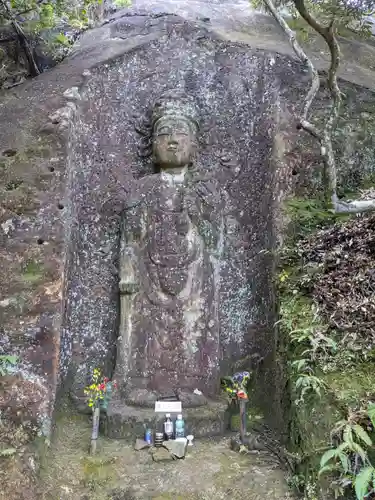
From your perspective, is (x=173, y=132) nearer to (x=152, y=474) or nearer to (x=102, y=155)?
(x=102, y=155)

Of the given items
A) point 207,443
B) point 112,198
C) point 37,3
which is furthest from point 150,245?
point 37,3

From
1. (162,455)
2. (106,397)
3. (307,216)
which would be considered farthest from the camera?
(307,216)

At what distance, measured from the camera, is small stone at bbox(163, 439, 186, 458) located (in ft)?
15.9

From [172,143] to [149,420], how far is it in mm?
3263

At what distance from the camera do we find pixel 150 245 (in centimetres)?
610

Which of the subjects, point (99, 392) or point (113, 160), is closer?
point (99, 392)

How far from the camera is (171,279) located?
233 inches

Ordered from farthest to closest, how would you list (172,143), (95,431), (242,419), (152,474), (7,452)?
(172,143)
(242,419)
(95,431)
(152,474)
(7,452)

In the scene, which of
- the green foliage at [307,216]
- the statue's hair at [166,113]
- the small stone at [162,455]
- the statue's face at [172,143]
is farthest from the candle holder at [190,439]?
the statue's hair at [166,113]

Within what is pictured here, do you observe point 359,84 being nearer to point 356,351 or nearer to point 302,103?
point 302,103

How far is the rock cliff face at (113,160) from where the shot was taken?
214 inches

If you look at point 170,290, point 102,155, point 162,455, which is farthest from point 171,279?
point 102,155

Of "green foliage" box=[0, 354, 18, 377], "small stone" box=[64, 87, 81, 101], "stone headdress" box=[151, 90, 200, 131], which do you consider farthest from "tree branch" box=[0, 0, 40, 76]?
"green foliage" box=[0, 354, 18, 377]

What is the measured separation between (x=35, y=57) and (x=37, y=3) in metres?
1.10
